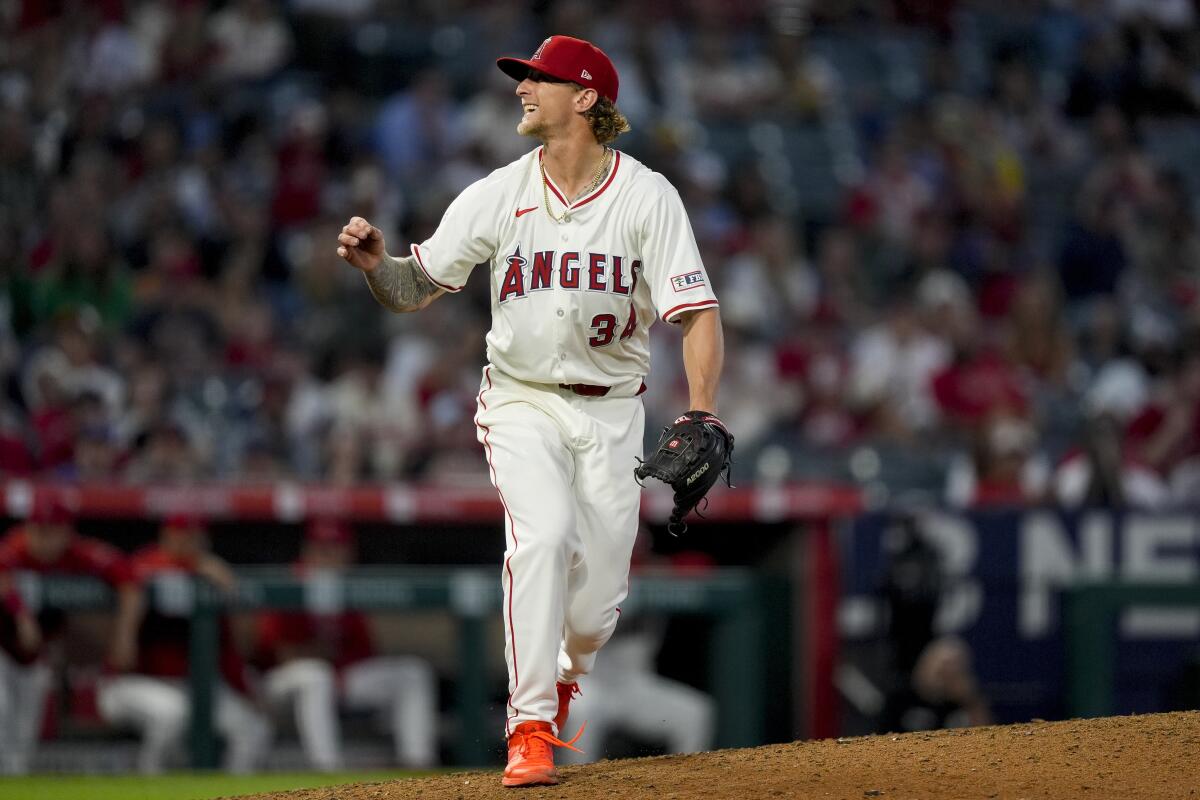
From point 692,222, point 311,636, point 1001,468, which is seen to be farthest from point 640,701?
point 692,222

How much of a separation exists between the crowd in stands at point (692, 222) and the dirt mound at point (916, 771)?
3.37 meters

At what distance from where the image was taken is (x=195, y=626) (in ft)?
23.1

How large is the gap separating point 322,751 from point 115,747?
0.83 m

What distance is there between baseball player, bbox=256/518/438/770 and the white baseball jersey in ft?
9.80

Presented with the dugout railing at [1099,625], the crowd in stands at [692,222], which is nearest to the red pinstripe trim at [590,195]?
the crowd in stands at [692,222]

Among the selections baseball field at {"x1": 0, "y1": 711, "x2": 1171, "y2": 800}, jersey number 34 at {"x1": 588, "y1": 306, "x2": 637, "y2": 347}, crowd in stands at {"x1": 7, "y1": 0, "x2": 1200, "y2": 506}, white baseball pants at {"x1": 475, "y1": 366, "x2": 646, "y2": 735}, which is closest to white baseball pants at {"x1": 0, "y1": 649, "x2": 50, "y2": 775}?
crowd in stands at {"x1": 7, "y1": 0, "x2": 1200, "y2": 506}

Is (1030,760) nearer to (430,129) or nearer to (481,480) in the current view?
(481,480)

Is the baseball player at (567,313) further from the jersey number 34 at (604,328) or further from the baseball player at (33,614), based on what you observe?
the baseball player at (33,614)

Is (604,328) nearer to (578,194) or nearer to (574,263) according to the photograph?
(574,263)

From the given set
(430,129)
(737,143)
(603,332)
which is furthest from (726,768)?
(737,143)

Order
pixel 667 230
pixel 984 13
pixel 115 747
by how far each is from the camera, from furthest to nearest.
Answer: pixel 984 13
pixel 115 747
pixel 667 230

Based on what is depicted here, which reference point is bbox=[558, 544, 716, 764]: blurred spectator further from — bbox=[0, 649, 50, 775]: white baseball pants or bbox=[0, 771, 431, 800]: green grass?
bbox=[0, 649, 50, 775]: white baseball pants

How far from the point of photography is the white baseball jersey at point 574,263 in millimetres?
4344

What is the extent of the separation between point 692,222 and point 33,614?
510 cm
